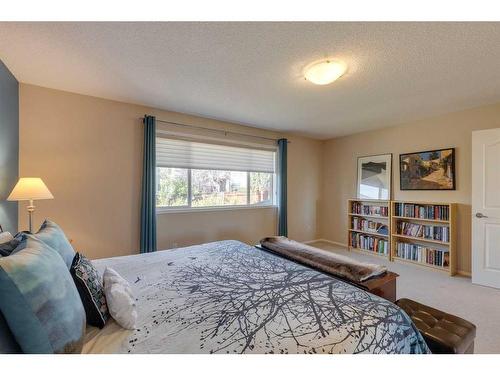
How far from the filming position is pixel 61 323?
83 centimetres

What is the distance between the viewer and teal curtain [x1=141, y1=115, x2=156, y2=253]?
3.06m

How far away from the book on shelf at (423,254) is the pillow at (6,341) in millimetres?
4342

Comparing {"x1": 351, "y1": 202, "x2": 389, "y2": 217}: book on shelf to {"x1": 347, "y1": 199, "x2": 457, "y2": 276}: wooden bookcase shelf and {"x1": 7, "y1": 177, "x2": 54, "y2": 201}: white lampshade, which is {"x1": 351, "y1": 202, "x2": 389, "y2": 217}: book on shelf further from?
{"x1": 7, "y1": 177, "x2": 54, "y2": 201}: white lampshade

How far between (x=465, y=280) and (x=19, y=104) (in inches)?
226

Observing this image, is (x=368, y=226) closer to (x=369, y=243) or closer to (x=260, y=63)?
(x=369, y=243)

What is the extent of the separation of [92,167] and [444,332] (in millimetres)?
3609

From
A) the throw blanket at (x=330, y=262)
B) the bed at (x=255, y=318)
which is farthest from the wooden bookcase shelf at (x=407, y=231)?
the bed at (x=255, y=318)

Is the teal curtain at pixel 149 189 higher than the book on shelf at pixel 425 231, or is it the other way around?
the teal curtain at pixel 149 189

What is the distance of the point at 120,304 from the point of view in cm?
109

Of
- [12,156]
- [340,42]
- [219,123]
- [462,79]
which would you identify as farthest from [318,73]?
[12,156]

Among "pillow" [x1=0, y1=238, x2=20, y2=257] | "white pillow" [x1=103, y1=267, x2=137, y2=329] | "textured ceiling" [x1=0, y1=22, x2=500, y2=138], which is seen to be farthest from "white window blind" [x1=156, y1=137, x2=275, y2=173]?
"white pillow" [x1=103, y1=267, x2=137, y2=329]

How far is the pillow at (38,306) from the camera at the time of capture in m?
0.75

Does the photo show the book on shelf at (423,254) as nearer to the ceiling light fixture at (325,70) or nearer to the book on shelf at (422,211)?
the book on shelf at (422,211)

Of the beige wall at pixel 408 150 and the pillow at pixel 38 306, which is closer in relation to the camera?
the pillow at pixel 38 306
